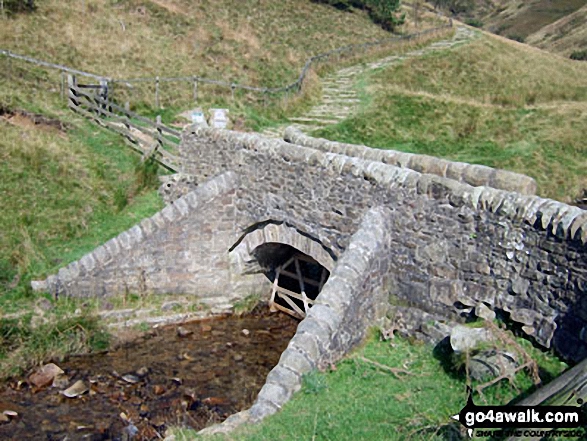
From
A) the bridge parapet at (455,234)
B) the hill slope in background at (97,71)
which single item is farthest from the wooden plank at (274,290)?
the hill slope in background at (97,71)

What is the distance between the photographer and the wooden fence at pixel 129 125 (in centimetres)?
1697

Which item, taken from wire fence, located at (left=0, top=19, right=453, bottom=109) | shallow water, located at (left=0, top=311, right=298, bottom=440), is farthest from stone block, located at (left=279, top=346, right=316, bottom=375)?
wire fence, located at (left=0, top=19, right=453, bottom=109)

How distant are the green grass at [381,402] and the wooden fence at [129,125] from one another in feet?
31.3

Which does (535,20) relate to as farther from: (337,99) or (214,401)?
(214,401)

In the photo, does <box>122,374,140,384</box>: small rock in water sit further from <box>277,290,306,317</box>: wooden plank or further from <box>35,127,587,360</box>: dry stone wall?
<box>277,290,306,317</box>: wooden plank

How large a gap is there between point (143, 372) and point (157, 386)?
60 cm

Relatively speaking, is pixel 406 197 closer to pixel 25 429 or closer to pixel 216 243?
pixel 216 243

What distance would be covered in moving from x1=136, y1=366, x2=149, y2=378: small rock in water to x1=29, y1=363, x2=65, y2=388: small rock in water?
1.38 m

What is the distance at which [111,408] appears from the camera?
10.3 metres

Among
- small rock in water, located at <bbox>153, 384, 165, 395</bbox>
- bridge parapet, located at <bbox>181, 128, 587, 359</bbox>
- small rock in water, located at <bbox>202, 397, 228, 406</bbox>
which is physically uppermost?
bridge parapet, located at <bbox>181, 128, 587, 359</bbox>

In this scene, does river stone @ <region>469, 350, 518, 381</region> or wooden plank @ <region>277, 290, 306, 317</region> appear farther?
wooden plank @ <region>277, 290, 306, 317</region>

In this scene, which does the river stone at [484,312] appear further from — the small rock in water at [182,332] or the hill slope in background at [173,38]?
the hill slope in background at [173,38]

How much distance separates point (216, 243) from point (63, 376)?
14.8 feet

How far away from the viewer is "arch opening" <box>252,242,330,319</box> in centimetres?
1432
